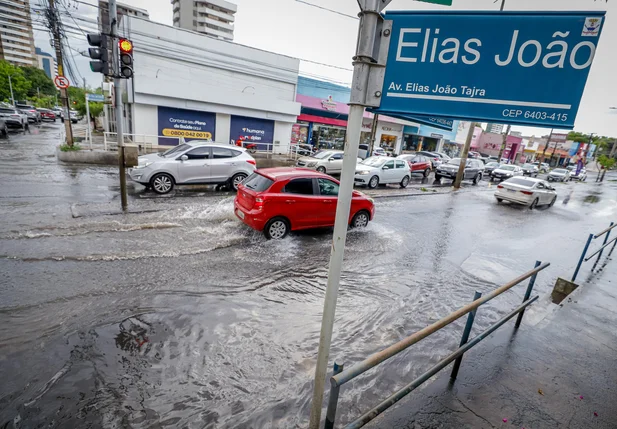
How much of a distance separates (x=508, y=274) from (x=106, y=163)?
16.7 meters

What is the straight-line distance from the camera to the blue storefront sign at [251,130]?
76.0 feet

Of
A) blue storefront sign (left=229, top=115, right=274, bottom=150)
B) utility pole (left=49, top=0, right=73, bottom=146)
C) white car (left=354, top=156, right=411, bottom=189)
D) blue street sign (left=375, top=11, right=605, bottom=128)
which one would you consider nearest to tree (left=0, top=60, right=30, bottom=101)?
utility pole (left=49, top=0, right=73, bottom=146)

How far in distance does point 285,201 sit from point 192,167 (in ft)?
17.6

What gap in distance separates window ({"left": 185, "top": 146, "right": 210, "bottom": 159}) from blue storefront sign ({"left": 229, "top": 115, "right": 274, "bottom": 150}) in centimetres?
1146

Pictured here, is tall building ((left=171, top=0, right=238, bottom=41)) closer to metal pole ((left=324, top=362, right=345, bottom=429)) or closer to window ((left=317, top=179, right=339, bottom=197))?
window ((left=317, top=179, right=339, bottom=197))

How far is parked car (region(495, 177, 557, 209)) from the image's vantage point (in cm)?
1547

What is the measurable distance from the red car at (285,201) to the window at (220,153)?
14.5ft

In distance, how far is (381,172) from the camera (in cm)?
1673

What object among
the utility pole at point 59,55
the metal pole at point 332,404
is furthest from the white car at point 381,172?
the utility pole at point 59,55

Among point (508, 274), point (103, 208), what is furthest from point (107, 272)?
point (508, 274)

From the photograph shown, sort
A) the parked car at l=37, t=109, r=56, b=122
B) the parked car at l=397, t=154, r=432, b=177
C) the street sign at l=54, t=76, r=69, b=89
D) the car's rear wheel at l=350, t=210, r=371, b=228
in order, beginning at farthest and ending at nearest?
the parked car at l=37, t=109, r=56, b=122, the parked car at l=397, t=154, r=432, b=177, the street sign at l=54, t=76, r=69, b=89, the car's rear wheel at l=350, t=210, r=371, b=228

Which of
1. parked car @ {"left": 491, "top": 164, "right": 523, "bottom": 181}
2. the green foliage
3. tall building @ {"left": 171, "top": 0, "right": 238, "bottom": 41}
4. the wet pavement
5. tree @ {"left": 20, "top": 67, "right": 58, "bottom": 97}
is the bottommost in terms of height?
the wet pavement

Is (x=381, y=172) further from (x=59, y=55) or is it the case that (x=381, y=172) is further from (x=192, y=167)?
(x=59, y=55)

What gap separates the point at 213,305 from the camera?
4.70m
